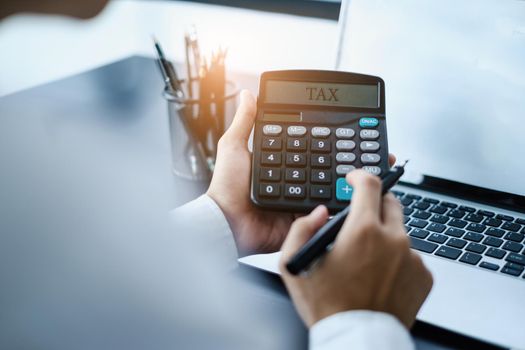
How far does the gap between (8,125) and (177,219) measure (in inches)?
16.1

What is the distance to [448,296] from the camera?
18.4 inches

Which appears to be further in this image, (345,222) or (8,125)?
(8,125)

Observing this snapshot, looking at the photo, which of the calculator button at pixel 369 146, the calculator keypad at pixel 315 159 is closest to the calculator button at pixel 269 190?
the calculator keypad at pixel 315 159

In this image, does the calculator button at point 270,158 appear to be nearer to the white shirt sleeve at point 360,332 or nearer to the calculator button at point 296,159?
the calculator button at point 296,159

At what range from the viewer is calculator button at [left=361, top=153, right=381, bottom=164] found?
1.70 feet

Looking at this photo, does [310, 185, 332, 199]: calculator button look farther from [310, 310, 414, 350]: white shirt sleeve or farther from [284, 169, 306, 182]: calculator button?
[310, 310, 414, 350]: white shirt sleeve

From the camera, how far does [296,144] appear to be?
A: 535 mm

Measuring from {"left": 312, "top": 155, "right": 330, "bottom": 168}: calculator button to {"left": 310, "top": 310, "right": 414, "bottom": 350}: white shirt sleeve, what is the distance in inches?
7.9

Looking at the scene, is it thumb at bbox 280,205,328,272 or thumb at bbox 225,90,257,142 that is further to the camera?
thumb at bbox 225,90,257,142

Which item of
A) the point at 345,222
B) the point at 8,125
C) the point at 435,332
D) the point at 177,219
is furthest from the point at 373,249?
the point at 8,125

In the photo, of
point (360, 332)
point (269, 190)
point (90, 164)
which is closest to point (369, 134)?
point (269, 190)

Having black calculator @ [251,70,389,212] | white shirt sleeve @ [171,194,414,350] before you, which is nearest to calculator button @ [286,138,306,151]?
black calculator @ [251,70,389,212]

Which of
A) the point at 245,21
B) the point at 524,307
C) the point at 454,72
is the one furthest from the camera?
the point at 245,21

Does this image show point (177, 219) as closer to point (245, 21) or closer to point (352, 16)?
point (352, 16)
